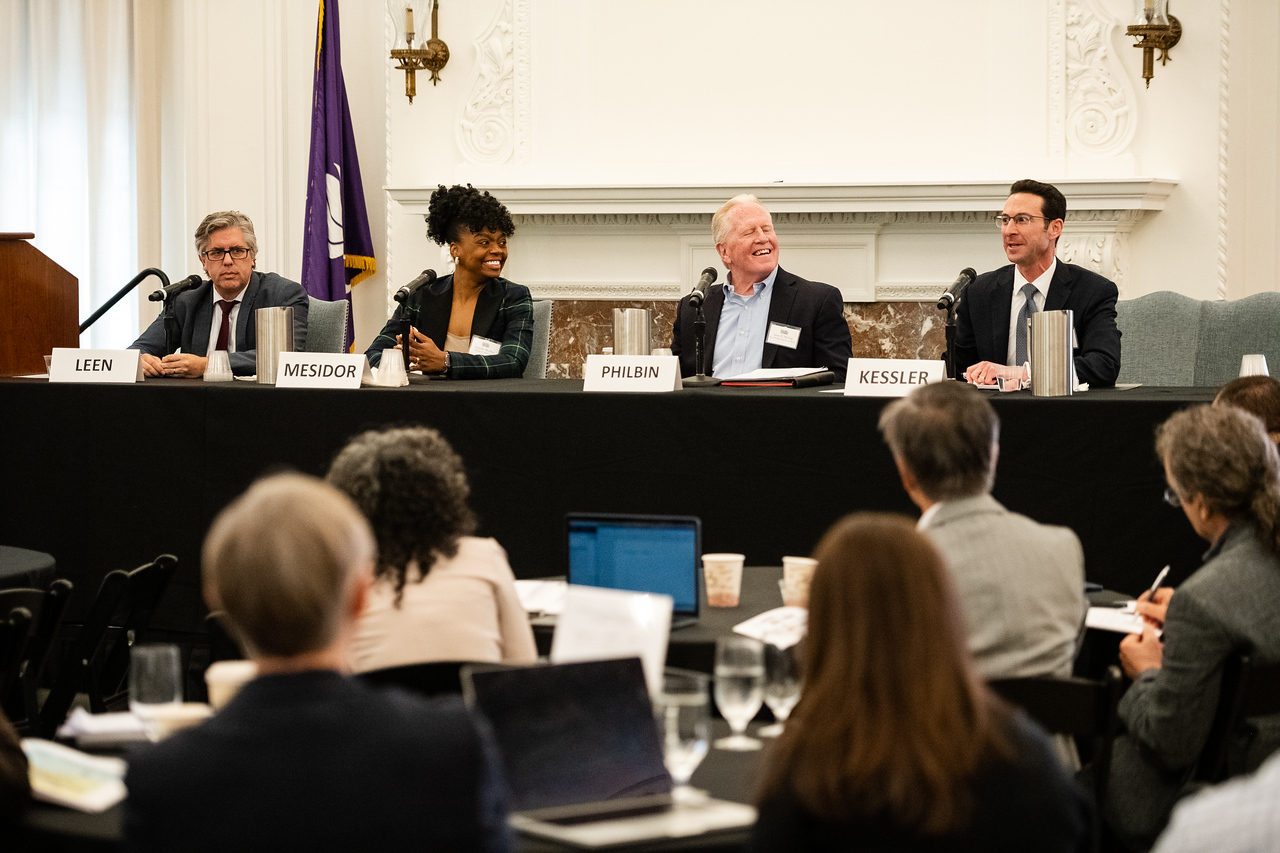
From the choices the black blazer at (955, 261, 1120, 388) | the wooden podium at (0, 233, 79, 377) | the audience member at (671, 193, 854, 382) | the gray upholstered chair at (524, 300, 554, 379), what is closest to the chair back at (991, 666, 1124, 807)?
the black blazer at (955, 261, 1120, 388)

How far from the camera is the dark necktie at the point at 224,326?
433cm

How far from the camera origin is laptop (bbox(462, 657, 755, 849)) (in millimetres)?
1377

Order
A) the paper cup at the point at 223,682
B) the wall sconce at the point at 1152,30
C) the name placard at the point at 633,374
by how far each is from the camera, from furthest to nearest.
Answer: the wall sconce at the point at 1152,30 < the name placard at the point at 633,374 < the paper cup at the point at 223,682

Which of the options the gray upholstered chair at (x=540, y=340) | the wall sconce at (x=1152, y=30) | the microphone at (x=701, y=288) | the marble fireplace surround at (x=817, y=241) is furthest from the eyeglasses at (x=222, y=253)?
the wall sconce at (x=1152, y=30)

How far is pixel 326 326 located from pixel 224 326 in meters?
0.35

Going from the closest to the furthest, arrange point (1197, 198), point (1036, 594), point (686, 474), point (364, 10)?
1. point (1036, 594)
2. point (686, 474)
3. point (1197, 198)
4. point (364, 10)

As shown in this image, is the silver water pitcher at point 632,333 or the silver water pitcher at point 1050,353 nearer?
the silver water pitcher at point 1050,353

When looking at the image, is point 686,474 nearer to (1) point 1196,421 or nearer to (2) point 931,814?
(1) point 1196,421

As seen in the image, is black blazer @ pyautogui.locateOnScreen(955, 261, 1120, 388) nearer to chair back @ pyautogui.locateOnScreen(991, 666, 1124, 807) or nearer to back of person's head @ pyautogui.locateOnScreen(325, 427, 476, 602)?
chair back @ pyautogui.locateOnScreen(991, 666, 1124, 807)

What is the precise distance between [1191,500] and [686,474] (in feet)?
4.70

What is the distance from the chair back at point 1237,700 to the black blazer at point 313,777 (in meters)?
1.14

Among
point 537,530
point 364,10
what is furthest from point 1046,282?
point 364,10

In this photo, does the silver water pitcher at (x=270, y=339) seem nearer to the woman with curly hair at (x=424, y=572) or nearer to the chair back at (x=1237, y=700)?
the woman with curly hair at (x=424, y=572)

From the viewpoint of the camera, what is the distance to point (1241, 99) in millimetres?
5496
